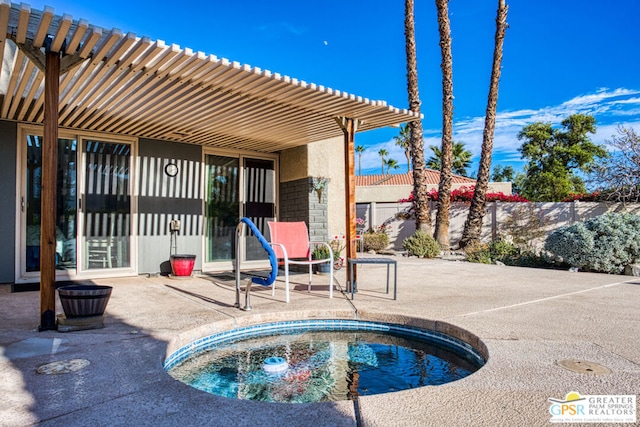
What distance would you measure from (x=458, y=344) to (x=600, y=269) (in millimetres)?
6301

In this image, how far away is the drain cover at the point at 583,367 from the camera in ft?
7.98

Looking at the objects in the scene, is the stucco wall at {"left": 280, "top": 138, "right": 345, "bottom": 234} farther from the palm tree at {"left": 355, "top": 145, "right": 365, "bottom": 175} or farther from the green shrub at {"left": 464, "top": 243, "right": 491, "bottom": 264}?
the palm tree at {"left": 355, "top": 145, "right": 365, "bottom": 175}

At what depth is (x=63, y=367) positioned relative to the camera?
98.5 inches

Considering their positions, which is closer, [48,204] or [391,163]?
[48,204]

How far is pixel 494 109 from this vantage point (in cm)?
1185

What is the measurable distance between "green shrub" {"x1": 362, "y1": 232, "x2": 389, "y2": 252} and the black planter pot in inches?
411

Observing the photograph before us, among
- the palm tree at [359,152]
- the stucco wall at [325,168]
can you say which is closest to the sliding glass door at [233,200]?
the stucco wall at [325,168]

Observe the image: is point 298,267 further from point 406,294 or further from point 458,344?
point 458,344

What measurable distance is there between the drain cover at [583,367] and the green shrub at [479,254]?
7.52 metres

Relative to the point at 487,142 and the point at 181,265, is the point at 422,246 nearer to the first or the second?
the point at 487,142

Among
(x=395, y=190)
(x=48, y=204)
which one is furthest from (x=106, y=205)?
(x=395, y=190)

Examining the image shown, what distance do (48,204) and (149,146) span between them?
12.6 ft

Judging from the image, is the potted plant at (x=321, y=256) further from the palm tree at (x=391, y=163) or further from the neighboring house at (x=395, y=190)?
the palm tree at (x=391, y=163)

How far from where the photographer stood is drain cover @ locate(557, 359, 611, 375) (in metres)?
2.43
